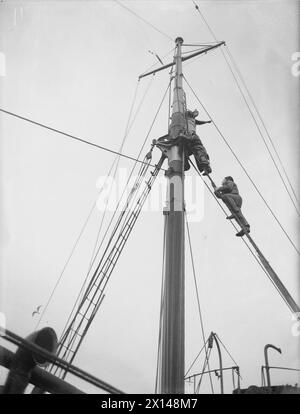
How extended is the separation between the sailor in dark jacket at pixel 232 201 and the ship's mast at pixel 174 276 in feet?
4.08

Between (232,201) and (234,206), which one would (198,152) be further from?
(234,206)

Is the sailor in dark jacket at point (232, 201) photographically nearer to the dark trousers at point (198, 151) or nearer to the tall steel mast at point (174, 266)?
the dark trousers at point (198, 151)

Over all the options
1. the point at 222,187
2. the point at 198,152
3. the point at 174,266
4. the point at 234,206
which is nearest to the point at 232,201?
the point at 234,206

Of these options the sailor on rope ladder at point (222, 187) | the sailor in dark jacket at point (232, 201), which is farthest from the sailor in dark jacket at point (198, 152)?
the sailor in dark jacket at point (232, 201)

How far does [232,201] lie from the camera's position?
7570mm

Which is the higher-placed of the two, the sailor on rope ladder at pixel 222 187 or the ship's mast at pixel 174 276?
the sailor on rope ladder at pixel 222 187

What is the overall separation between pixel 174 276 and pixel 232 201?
2704 mm

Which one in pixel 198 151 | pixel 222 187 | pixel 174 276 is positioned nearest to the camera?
pixel 174 276

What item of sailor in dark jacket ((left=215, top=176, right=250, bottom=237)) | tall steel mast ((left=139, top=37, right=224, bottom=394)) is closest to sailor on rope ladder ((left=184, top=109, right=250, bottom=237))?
sailor in dark jacket ((left=215, top=176, right=250, bottom=237))

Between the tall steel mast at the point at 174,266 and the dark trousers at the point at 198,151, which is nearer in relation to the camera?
the tall steel mast at the point at 174,266

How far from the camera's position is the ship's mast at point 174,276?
4906 mm

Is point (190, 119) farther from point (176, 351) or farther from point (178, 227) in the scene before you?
point (176, 351)

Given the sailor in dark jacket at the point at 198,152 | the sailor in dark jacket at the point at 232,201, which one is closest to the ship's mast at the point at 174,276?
the sailor in dark jacket at the point at 198,152
